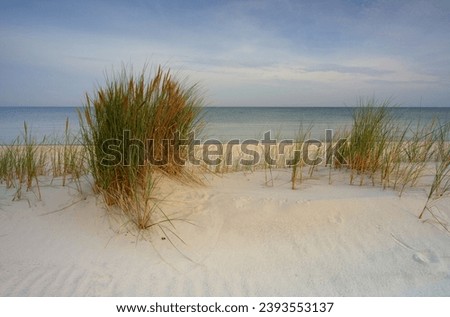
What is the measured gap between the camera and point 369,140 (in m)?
4.06

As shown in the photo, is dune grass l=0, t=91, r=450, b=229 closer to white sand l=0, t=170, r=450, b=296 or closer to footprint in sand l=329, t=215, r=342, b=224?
white sand l=0, t=170, r=450, b=296

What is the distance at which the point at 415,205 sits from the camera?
3074mm

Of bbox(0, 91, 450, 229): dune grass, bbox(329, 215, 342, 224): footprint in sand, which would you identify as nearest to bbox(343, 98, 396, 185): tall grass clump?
bbox(0, 91, 450, 229): dune grass

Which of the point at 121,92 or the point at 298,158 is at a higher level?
the point at 121,92

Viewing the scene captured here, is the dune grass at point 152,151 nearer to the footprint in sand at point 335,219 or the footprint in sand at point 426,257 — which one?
the footprint in sand at point 426,257

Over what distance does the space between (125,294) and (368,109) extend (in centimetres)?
→ 379

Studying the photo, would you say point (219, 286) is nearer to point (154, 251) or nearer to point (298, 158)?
point (154, 251)

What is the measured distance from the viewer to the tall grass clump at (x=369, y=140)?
3945mm

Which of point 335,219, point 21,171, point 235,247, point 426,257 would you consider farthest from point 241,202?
point 21,171

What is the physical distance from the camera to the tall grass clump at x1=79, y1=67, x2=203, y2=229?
2.96 m

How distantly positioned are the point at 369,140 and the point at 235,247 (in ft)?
7.82

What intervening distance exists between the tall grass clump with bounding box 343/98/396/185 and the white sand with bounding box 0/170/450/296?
1.81 feet
